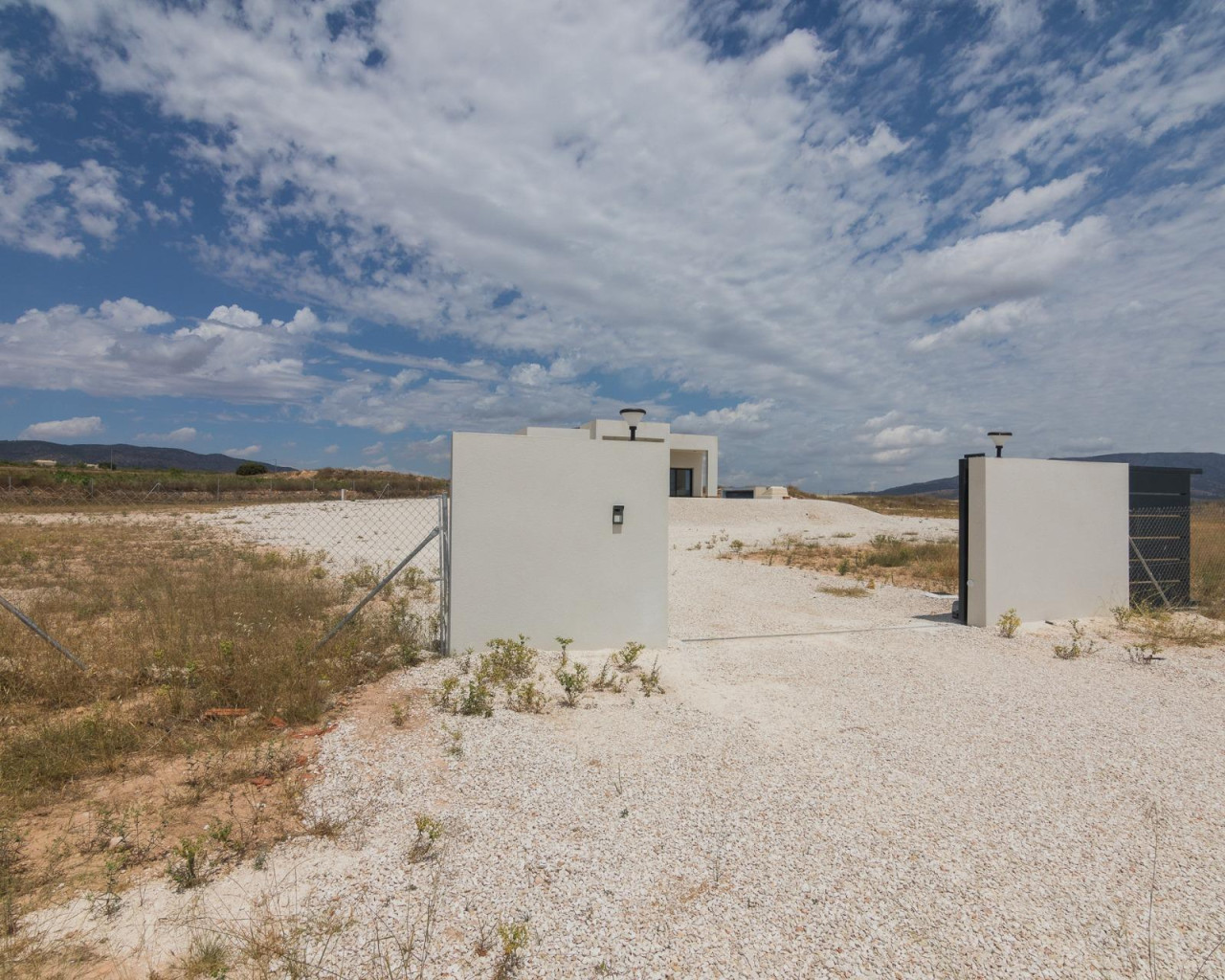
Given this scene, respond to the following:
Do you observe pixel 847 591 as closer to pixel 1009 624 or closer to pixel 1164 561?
pixel 1009 624

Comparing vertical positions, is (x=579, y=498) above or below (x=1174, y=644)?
above

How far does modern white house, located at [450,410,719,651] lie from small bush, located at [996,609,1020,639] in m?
4.59

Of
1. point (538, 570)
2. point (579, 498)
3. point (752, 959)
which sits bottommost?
point (752, 959)

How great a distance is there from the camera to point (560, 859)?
311 centimetres

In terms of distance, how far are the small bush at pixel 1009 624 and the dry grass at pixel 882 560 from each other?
140 inches

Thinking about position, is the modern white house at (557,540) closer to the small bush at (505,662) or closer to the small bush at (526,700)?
the small bush at (505,662)

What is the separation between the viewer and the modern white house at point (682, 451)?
3466 cm

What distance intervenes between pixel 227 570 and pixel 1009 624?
11.2 m

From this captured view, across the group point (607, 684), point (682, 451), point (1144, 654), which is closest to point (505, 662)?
point (607, 684)

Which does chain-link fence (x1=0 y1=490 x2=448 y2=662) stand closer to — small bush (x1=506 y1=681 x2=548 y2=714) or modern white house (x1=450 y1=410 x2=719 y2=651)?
modern white house (x1=450 y1=410 x2=719 y2=651)

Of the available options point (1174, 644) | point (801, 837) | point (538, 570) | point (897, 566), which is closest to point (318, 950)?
point (801, 837)

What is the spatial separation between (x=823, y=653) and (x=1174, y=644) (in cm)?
462

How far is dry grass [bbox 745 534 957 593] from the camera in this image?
1301cm

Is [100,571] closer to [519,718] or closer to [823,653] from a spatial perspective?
[519,718]
